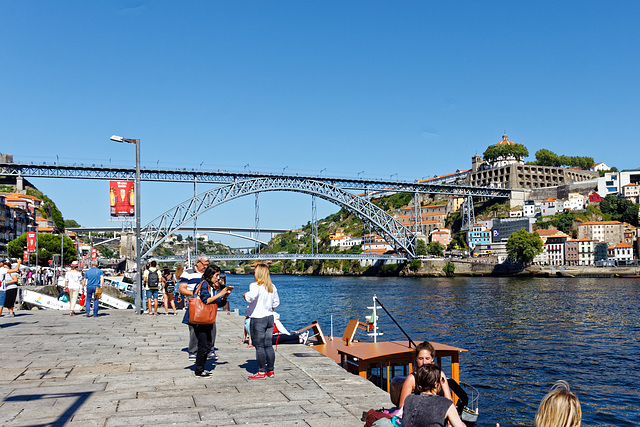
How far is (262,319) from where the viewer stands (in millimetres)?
6812

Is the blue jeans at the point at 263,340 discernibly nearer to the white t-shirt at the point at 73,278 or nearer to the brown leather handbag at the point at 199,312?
the brown leather handbag at the point at 199,312

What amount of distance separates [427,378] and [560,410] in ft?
3.54

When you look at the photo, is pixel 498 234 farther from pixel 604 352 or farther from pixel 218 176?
pixel 604 352

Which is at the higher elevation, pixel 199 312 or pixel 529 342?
pixel 199 312

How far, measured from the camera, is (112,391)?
608 centimetres

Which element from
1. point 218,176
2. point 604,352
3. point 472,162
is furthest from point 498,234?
point 604,352

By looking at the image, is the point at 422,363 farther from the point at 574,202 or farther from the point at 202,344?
the point at 574,202

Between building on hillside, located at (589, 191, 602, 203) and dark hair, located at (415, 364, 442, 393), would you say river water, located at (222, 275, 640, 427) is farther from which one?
building on hillside, located at (589, 191, 602, 203)

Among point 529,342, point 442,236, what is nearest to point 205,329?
point 529,342

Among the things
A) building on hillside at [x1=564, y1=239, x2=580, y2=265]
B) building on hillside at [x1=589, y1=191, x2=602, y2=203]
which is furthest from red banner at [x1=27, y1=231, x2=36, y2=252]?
building on hillside at [x1=589, y1=191, x2=602, y2=203]

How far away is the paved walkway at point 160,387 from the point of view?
5.08 m

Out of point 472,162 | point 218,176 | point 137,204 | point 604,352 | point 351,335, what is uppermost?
point 472,162

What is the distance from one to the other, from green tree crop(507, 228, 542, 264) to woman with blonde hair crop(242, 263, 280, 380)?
258 feet

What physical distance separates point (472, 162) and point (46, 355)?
5104 inches
